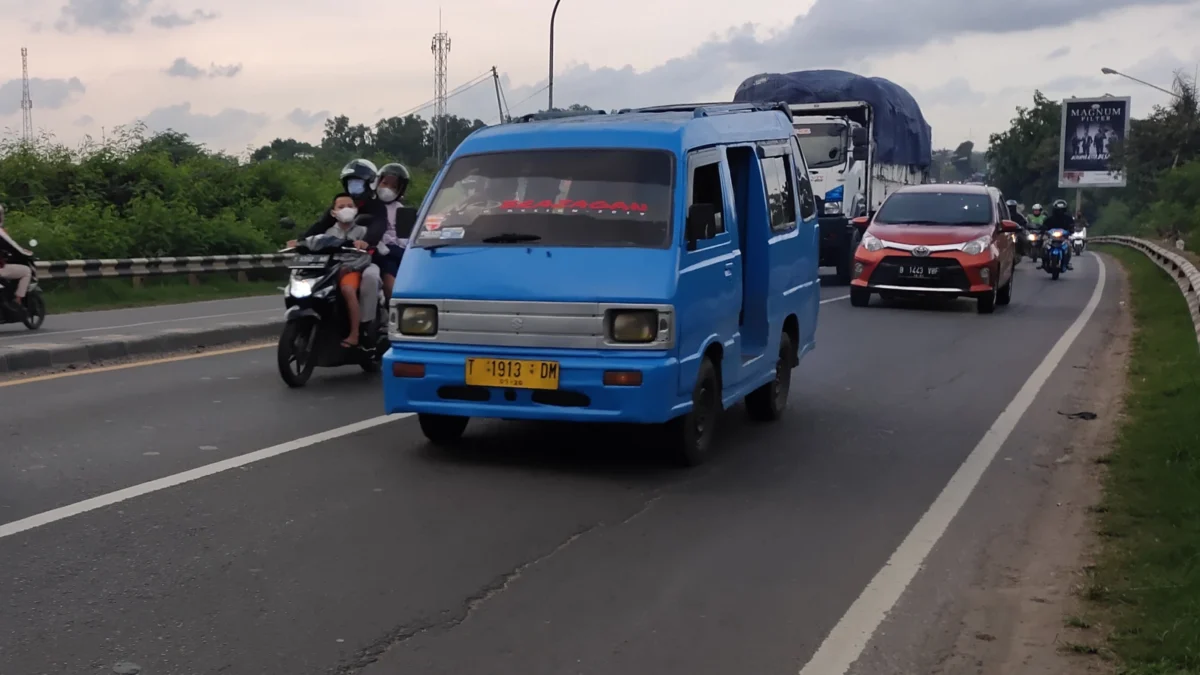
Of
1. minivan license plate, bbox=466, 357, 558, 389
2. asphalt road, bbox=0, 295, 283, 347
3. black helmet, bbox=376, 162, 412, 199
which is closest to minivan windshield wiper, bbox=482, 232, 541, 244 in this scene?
minivan license plate, bbox=466, 357, 558, 389

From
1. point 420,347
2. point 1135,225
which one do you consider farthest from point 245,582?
point 1135,225

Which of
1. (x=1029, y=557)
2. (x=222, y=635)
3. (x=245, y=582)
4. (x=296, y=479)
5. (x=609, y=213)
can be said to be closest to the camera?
(x=222, y=635)

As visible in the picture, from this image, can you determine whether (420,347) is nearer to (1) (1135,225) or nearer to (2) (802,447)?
(2) (802,447)

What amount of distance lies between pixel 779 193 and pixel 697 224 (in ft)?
6.31

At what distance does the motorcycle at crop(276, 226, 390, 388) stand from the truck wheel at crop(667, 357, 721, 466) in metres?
3.90

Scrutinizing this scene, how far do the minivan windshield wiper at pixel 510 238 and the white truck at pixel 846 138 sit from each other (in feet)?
59.4

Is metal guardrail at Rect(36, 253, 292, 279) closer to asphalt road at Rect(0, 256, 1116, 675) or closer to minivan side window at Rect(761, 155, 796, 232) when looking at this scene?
asphalt road at Rect(0, 256, 1116, 675)

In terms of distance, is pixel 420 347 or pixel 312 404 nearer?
pixel 420 347

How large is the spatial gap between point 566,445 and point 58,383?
5.04 metres

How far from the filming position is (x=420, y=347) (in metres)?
7.84

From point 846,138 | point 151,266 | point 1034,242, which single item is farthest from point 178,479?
point 1034,242

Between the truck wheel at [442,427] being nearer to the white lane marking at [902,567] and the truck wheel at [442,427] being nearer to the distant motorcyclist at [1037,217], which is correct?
the white lane marking at [902,567]

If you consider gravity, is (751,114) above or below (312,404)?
above

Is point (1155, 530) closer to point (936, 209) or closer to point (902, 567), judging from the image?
point (902, 567)
